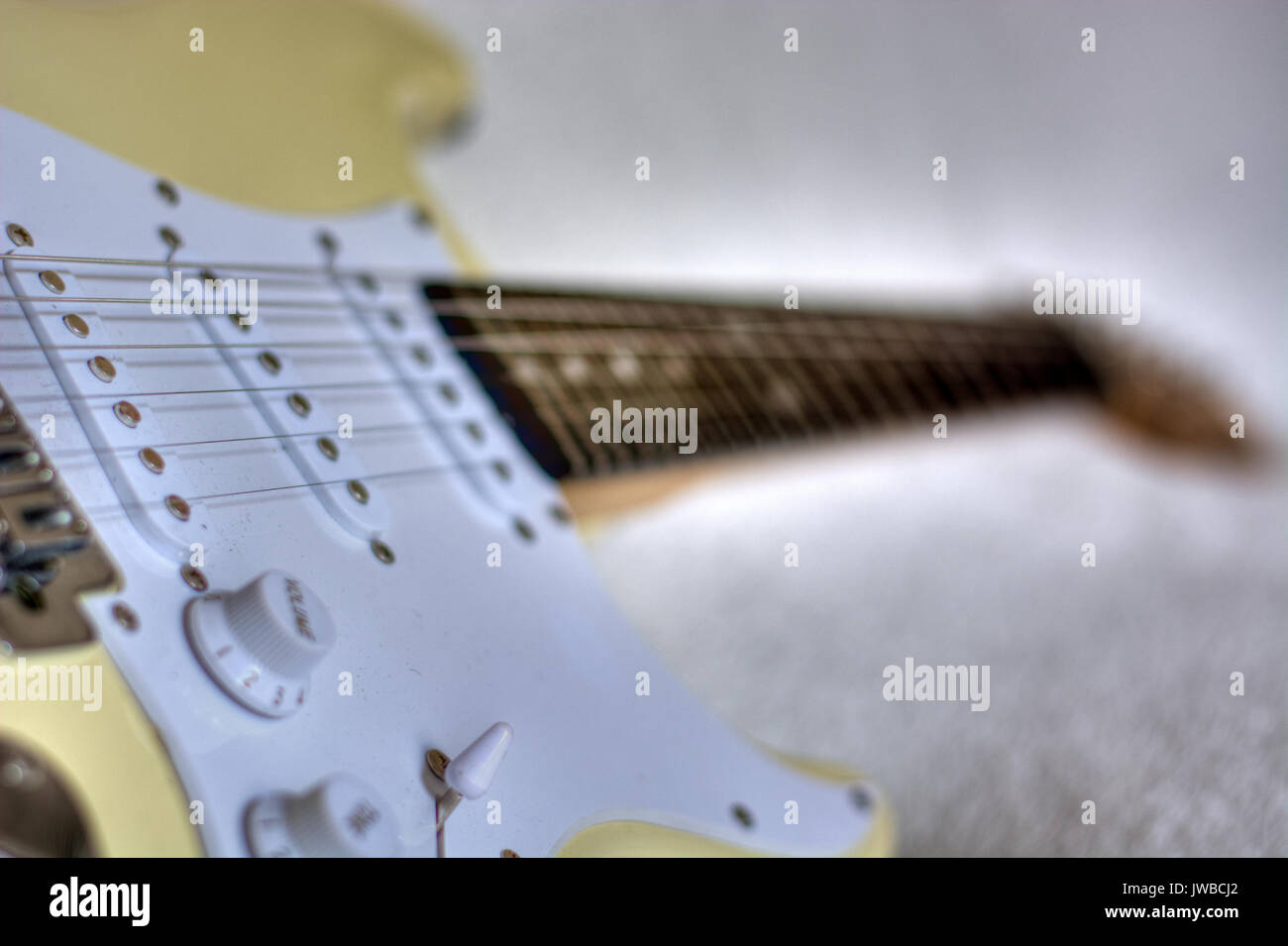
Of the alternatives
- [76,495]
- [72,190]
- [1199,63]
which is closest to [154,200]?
[72,190]

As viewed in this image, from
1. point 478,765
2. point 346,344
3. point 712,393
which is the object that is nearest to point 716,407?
point 712,393

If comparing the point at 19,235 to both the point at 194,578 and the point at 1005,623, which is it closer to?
the point at 194,578

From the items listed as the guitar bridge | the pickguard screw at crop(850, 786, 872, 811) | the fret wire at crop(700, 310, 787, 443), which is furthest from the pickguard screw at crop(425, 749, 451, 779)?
the fret wire at crop(700, 310, 787, 443)

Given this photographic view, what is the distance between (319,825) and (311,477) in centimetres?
14

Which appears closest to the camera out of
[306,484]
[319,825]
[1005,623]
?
[319,825]

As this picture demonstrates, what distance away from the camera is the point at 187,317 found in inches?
14.7

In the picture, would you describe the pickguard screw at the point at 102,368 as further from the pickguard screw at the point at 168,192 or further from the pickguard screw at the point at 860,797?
the pickguard screw at the point at 860,797

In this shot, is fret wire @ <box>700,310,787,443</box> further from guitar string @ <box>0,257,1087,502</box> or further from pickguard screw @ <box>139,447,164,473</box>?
pickguard screw @ <box>139,447,164,473</box>

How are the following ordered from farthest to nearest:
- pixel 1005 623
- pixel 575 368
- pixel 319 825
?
1. pixel 1005 623
2. pixel 575 368
3. pixel 319 825

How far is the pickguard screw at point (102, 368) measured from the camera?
0.32 m

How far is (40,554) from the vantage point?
0.26 meters

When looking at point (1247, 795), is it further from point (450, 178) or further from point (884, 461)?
point (450, 178)

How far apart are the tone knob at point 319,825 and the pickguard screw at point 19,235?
0.22 m

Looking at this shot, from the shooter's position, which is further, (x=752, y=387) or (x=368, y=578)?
(x=752, y=387)
